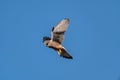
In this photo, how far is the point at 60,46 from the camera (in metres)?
1.26

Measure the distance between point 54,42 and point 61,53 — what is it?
4.2 inches

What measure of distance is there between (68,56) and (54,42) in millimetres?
159

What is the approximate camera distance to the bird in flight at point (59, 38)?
4.11ft

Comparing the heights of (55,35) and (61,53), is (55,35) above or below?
above

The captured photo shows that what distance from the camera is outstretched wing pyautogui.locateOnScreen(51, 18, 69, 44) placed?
1.26 m

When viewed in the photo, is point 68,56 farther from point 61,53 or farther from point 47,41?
point 47,41

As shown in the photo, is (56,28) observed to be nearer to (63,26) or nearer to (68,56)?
(63,26)

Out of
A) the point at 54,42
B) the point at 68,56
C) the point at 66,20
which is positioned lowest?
the point at 68,56

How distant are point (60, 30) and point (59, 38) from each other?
0.08 meters

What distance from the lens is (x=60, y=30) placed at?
1.26 m

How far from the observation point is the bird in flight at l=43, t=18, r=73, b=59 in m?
1.25

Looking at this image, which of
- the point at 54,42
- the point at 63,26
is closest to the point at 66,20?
the point at 63,26

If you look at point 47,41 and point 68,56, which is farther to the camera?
point 47,41

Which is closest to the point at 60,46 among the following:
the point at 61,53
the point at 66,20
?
the point at 61,53
